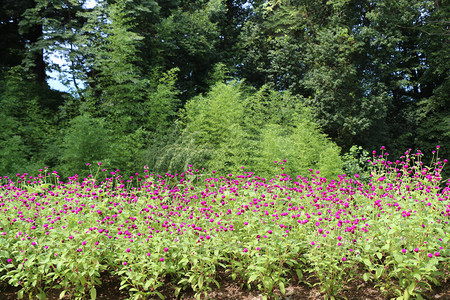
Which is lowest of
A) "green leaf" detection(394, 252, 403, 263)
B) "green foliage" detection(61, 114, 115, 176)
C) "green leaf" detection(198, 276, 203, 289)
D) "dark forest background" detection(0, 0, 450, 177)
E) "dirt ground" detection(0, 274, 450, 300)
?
"dirt ground" detection(0, 274, 450, 300)

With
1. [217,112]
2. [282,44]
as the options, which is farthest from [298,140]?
[282,44]

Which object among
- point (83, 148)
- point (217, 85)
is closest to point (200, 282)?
point (83, 148)

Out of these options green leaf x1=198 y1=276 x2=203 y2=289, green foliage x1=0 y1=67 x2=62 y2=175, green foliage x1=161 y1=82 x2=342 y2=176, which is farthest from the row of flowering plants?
green foliage x1=0 y1=67 x2=62 y2=175

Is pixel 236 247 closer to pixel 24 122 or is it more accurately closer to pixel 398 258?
pixel 398 258

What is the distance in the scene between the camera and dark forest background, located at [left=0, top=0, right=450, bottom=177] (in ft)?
23.7

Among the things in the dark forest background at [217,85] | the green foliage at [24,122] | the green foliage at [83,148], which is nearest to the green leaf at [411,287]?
the dark forest background at [217,85]

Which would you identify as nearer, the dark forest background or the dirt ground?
the dirt ground

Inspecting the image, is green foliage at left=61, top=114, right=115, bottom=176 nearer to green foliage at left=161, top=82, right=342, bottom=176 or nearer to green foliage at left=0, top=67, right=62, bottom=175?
green foliage at left=0, top=67, right=62, bottom=175

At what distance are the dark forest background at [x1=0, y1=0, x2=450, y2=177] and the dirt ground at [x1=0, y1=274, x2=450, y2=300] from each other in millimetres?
3721

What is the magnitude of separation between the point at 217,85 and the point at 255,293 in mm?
7736

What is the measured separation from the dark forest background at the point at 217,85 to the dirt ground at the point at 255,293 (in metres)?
3.72

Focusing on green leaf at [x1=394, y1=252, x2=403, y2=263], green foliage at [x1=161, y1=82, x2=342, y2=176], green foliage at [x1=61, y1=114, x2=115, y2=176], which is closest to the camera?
green leaf at [x1=394, y1=252, x2=403, y2=263]

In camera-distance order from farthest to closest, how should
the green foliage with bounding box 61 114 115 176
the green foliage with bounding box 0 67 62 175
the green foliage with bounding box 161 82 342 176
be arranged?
the green foliage with bounding box 0 67 62 175
the green foliage with bounding box 161 82 342 176
the green foliage with bounding box 61 114 115 176

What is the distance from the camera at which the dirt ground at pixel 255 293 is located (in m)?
2.44
